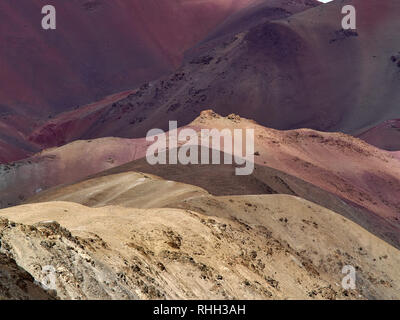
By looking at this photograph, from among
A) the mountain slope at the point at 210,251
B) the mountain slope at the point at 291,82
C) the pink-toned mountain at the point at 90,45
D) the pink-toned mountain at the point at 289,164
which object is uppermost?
the pink-toned mountain at the point at 90,45

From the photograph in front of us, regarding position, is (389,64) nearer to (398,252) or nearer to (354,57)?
(354,57)

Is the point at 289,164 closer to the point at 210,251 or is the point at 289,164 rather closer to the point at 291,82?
the point at 210,251

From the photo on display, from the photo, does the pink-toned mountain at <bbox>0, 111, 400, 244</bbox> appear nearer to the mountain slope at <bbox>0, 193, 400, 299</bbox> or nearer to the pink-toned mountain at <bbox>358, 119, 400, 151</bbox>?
the pink-toned mountain at <bbox>358, 119, 400, 151</bbox>

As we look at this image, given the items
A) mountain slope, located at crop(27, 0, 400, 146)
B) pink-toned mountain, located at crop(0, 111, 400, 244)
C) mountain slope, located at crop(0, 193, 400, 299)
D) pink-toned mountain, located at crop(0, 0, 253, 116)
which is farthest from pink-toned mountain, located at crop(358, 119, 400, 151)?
pink-toned mountain, located at crop(0, 0, 253, 116)

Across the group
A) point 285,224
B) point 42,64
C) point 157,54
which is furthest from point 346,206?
point 157,54

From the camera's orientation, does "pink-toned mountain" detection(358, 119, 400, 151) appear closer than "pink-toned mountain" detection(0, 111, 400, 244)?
No

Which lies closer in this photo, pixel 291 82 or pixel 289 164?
pixel 289 164

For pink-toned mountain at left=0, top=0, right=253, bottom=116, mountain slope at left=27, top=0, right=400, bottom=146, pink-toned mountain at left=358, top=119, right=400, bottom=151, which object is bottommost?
pink-toned mountain at left=358, top=119, right=400, bottom=151

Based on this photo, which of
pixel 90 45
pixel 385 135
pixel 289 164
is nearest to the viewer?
pixel 289 164

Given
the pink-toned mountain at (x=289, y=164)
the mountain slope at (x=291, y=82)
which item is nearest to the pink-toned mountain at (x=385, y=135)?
the mountain slope at (x=291, y=82)

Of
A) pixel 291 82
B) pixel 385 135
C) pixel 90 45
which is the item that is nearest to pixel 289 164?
pixel 385 135

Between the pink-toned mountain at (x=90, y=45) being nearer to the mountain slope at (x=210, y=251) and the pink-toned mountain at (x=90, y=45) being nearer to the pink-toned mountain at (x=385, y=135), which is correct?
the pink-toned mountain at (x=385, y=135)

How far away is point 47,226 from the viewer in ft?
36.7

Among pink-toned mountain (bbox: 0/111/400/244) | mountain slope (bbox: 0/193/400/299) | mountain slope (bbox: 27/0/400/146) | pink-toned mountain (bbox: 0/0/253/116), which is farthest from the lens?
pink-toned mountain (bbox: 0/0/253/116)
